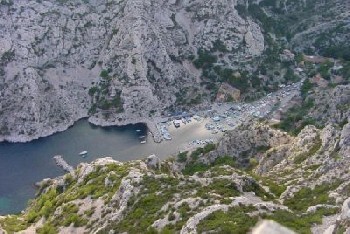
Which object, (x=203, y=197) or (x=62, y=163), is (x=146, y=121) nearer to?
(x=62, y=163)

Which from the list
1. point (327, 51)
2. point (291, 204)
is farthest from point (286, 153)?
point (327, 51)

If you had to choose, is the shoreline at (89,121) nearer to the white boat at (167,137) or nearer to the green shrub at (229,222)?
the white boat at (167,137)

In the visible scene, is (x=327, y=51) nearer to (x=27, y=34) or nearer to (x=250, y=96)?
(x=250, y=96)

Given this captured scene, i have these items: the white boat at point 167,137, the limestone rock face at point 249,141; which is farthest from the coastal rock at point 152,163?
the white boat at point 167,137

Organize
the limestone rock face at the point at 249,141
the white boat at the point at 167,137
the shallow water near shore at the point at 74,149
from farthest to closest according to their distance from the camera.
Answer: the white boat at the point at 167,137 → the shallow water near shore at the point at 74,149 → the limestone rock face at the point at 249,141

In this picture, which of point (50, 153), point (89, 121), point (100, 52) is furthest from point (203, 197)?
point (100, 52)

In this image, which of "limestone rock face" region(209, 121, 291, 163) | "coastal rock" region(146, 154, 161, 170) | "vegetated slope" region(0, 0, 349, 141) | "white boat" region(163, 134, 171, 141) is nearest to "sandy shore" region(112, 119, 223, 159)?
"white boat" region(163, 134, 171, 141)

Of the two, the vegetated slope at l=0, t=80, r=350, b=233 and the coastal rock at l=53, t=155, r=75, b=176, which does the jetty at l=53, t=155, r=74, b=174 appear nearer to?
the coastal rock at l=53, t=155, r=75, b=176
